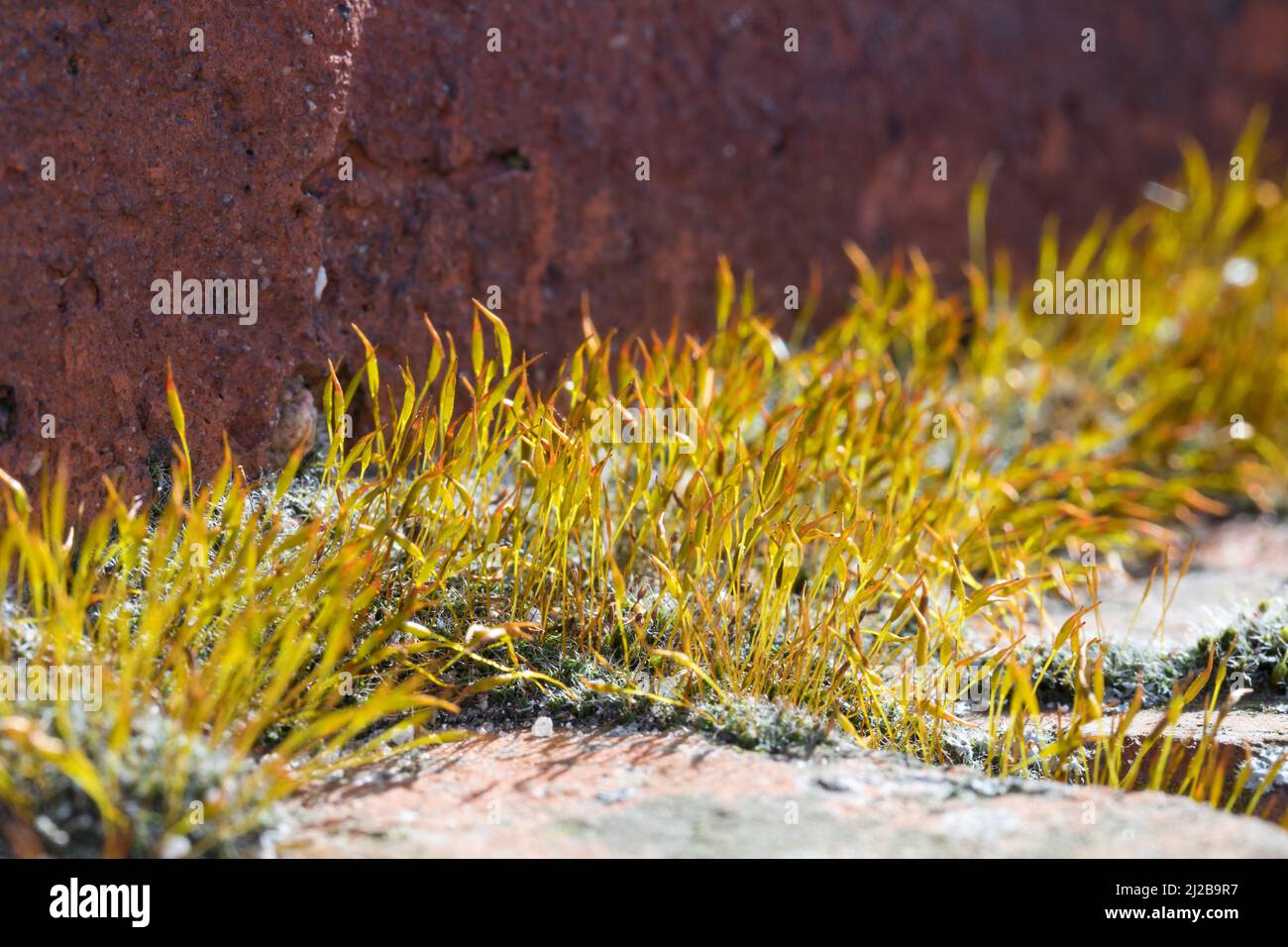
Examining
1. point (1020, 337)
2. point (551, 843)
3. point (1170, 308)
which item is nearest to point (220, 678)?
point (551, 843)

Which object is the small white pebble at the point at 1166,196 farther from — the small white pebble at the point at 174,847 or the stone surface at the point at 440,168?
the small white pebble at the point at 174,847

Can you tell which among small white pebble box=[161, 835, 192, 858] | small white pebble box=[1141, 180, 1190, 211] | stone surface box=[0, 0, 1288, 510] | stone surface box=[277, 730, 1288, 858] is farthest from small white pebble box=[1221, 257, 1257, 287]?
small white pebble box=[161, 835, 192, 858]

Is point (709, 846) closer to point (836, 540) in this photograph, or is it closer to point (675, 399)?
point (836, 540)

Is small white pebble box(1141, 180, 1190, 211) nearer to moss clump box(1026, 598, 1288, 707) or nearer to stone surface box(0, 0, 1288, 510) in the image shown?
stone surface box(0, 0, 1288, 510)

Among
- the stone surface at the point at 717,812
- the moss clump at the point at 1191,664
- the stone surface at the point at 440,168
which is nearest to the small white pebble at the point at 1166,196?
the stone surface at the point at 440,168

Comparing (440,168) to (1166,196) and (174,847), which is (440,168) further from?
(1166,196)

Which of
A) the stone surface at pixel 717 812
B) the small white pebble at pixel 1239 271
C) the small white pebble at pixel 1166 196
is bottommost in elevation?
the stone surface at pixel 717 812
